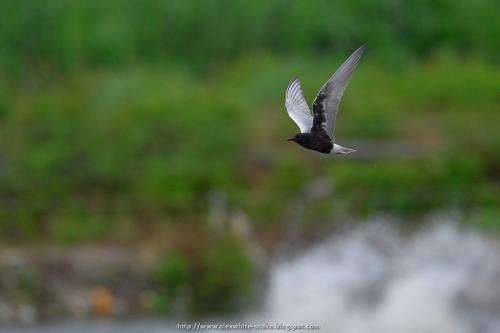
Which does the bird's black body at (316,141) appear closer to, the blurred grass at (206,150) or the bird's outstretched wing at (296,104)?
the bird's outstretched wing at (296,104)

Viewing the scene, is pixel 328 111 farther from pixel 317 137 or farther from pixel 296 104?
pixel 296 104

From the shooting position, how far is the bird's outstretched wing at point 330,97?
1169 centimetres

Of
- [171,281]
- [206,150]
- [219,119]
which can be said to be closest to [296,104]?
[171,281]

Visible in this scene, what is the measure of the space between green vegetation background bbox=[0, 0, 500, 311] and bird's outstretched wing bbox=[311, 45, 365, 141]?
9.42 m

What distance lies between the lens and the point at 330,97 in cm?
1173

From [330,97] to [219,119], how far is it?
13.6m

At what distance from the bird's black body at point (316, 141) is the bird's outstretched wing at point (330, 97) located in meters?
0.04

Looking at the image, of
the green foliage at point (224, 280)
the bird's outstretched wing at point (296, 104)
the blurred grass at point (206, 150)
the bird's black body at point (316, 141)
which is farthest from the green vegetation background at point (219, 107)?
the bird's black body at point (316, 141)

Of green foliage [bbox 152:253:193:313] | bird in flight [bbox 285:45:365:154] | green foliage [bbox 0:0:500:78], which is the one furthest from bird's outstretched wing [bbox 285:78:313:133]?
green foliage [bbox 0:0:500:78]

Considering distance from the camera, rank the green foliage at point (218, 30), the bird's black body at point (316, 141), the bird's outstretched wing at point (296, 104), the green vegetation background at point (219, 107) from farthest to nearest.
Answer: the green foliage at point (218, 30)
the green vegetation background at point (219, 107)
the bird's outstretched wing at point (296, 104)
the bird's black body at point (316, 141)

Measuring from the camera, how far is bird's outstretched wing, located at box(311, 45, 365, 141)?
1169cm

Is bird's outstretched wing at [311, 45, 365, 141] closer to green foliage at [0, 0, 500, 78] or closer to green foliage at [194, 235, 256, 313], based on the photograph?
green foliage at [194, 235, 256, 313]

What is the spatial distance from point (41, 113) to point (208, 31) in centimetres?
702

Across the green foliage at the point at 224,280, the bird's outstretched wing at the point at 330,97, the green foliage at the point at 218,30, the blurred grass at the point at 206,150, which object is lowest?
the bird's outstretched wing at the point at 330,97
